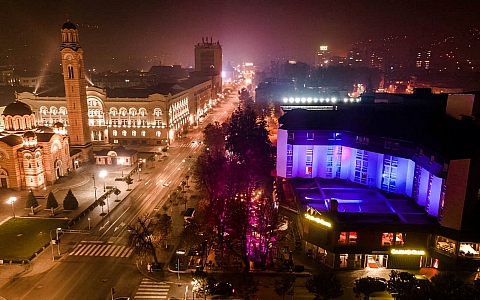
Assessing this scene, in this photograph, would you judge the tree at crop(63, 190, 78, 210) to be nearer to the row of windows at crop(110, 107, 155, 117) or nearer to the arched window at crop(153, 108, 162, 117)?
the row of windows at crop(110, 107, 155, 117)

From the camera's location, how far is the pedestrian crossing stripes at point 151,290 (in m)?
41.2

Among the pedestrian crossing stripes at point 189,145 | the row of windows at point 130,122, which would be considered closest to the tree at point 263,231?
the pedestrian crossing stripes at point 189,145

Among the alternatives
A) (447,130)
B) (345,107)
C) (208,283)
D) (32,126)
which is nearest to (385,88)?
(345,107)

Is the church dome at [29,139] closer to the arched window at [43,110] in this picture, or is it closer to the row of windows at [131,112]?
the row of windows at [131,112]

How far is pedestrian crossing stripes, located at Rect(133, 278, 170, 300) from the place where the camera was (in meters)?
41.2

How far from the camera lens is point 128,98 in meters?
105

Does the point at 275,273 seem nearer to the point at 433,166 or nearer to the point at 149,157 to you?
the point at 433,166

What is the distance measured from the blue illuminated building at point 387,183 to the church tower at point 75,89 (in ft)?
165

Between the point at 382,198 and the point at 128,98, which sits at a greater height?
the point at 128,98

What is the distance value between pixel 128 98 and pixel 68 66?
2001 centimetres

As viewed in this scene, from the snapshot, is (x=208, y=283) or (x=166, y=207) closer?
(x=208, y=283)

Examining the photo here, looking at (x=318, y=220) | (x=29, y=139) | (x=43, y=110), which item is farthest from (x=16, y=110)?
(x=318, y=220)

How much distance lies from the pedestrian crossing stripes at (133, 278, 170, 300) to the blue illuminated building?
59.1ft

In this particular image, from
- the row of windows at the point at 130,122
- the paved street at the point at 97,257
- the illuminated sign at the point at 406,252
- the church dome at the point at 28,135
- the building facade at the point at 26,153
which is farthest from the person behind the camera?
the row of windows at the point at 130,122
